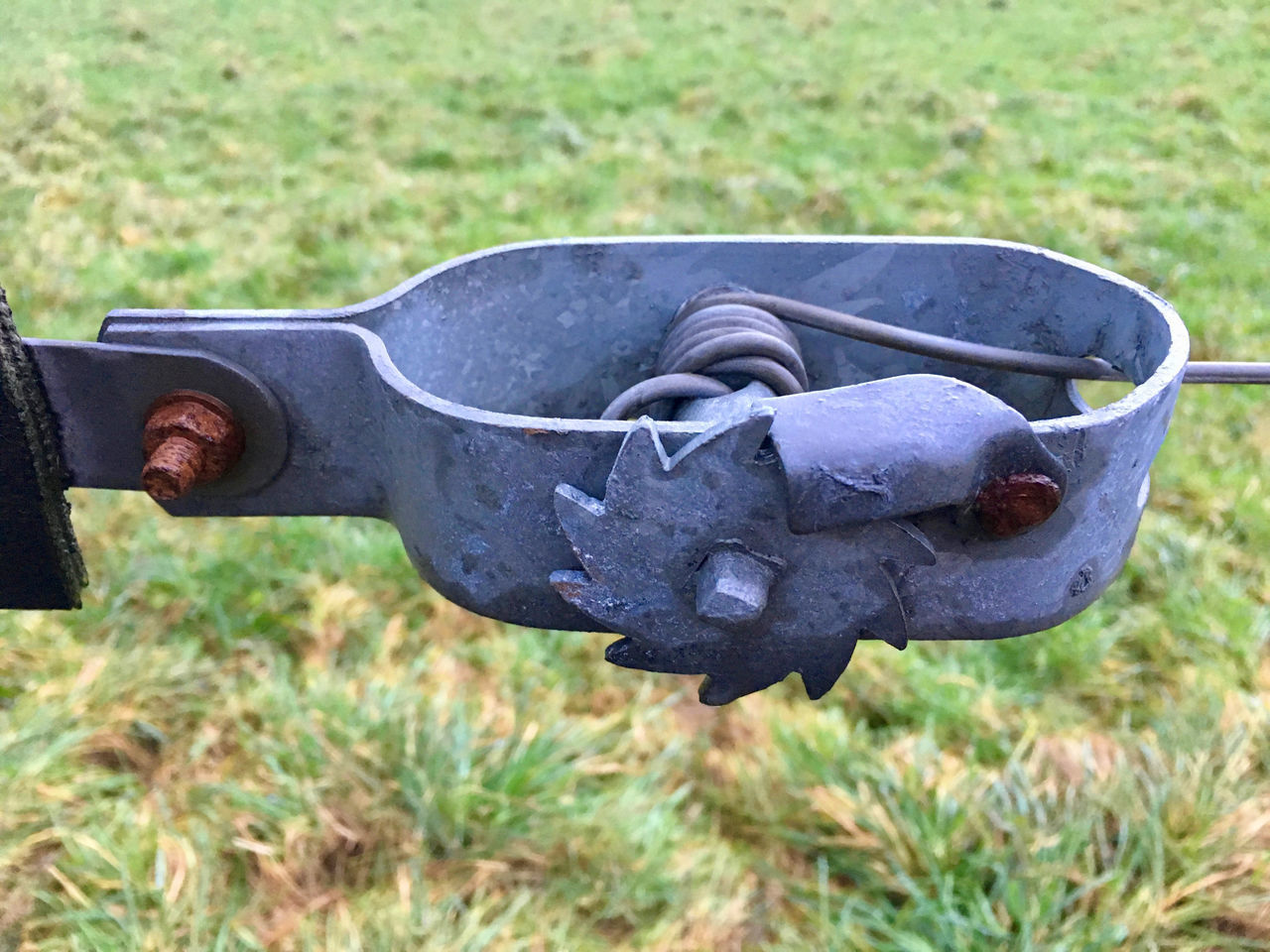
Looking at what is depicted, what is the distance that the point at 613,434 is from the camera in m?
0.70

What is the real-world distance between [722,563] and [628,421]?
0.12 meters

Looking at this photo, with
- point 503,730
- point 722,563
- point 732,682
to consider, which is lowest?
point 503,730

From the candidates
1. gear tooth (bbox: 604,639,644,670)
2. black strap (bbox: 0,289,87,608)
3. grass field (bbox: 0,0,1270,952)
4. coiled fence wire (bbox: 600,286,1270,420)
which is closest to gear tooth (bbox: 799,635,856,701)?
gear tooth (bbox: 604,639,644,670)

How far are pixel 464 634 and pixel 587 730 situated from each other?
0.57m

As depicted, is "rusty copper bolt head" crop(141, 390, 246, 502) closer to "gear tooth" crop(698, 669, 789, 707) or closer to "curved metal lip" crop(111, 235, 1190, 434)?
"curved metal lip" crop(111, 235, 1190, 434)

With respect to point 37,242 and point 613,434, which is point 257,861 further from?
point 37,242

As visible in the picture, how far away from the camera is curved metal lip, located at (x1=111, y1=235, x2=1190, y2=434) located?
2.34 ft

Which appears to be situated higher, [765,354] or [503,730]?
[765,354]

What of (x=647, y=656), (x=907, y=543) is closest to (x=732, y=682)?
(x=647, y=656)

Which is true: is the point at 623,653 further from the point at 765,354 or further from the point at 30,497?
the point at 30,497

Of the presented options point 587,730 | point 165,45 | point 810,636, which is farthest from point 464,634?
point 165,45

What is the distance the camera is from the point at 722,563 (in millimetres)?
699

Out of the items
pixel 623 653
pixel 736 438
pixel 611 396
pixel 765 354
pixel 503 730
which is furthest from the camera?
pixel 503 730

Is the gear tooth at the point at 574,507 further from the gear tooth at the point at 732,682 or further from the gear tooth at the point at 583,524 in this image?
the gear tooth at the point at 732,682
